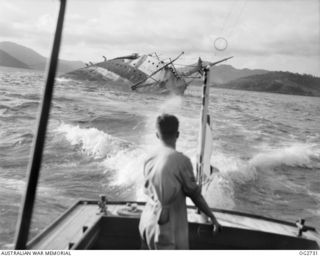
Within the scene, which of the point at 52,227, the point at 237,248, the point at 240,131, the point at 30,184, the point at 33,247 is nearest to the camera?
the point at 30,184

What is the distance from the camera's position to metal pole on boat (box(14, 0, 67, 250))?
2.27 metres

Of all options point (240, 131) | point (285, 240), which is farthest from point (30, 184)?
point (240, 131)

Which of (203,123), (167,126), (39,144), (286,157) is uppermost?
(286,157)

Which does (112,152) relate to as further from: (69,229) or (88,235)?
(88,235)

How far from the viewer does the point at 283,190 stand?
1341cm

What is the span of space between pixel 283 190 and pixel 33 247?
1155cm

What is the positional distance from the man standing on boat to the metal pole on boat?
27.1 inches

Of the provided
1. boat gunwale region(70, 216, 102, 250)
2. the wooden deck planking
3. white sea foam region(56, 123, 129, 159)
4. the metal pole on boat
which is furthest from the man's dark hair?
white sea foam region(56, 123, 129, 159)

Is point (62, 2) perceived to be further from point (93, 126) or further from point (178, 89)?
point (178, 89)

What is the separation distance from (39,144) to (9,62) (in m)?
157

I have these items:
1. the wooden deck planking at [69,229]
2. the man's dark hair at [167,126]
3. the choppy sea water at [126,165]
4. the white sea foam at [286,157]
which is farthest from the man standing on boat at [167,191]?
the white sea foam at [286,157]

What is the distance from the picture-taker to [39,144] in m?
2.27

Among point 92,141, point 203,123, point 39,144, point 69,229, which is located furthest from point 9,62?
point 39,144

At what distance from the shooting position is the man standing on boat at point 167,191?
2.41 metres
